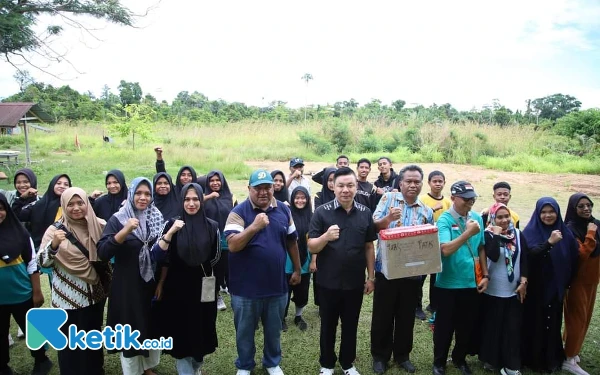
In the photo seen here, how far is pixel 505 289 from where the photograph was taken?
333 centimetres

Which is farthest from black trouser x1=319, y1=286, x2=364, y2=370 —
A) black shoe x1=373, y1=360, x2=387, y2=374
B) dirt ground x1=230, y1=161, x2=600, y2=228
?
dirt ground x1=230, y1=161, x2=600, y2=228

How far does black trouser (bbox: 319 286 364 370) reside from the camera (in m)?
3.21

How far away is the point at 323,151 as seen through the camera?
19281mm

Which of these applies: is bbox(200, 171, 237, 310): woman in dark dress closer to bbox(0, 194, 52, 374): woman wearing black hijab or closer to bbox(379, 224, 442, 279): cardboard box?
bbox(0, 194, 52, 374): woman wearing black hijab

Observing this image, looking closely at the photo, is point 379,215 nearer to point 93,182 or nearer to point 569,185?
point 93,182

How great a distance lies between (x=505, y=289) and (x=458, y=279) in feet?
1.37

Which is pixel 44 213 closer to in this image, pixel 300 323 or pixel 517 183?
pixel 300 323

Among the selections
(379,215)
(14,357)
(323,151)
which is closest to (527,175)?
(323,151)

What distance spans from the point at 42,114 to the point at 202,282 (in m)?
13.8

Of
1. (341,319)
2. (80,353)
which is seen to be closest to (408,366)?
(341,319)

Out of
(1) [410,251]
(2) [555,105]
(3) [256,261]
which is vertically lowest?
(3) [256,261]

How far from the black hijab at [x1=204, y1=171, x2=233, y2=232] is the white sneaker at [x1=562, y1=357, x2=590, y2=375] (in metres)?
3.58

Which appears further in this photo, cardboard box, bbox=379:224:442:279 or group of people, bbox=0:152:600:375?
cardboard box, bbox=379:224:442:279

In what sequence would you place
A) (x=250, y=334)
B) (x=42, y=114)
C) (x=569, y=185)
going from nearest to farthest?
1. (x=250, y=334)
2. (x=569, y=185)
3. (x=42, y=114)
